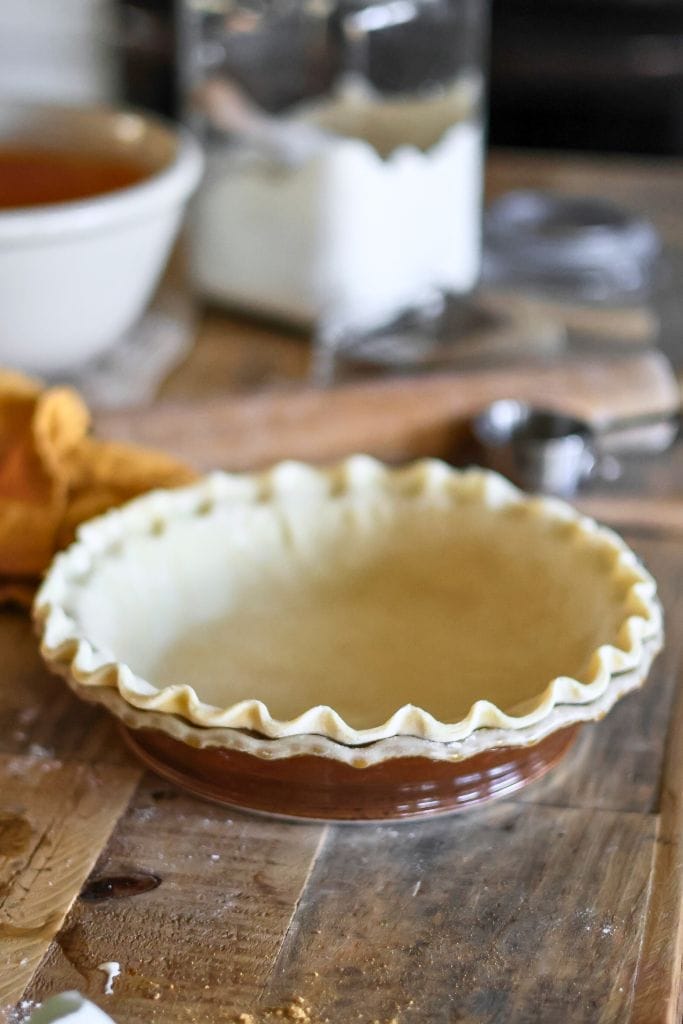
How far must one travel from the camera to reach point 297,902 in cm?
57

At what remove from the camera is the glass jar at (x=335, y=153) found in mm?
1121

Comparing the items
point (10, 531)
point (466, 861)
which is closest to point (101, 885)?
point (466, 861)

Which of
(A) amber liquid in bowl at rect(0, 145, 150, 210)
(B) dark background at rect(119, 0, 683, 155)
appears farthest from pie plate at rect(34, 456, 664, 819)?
(B) dark background at rect(119, 0, 683, 155)

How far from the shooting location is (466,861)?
0.60 meters

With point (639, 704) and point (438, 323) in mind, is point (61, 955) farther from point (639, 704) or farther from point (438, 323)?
point (438, 323)

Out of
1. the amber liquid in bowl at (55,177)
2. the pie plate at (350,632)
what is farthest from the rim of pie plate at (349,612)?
the amber liquid in bowl at (55,177)

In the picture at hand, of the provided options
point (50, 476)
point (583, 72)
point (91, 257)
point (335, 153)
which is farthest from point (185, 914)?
point (583, 72)

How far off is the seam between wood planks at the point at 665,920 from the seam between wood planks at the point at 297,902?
0.14 metres

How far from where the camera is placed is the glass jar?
112cm

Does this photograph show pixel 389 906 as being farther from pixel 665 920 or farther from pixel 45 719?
pixel 45 719

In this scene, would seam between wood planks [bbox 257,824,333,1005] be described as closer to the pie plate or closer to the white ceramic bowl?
the pie plate

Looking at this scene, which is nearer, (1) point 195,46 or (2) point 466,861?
(2) point 466,861

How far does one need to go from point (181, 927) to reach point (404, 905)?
10 centimetres

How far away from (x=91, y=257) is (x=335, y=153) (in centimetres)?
23
